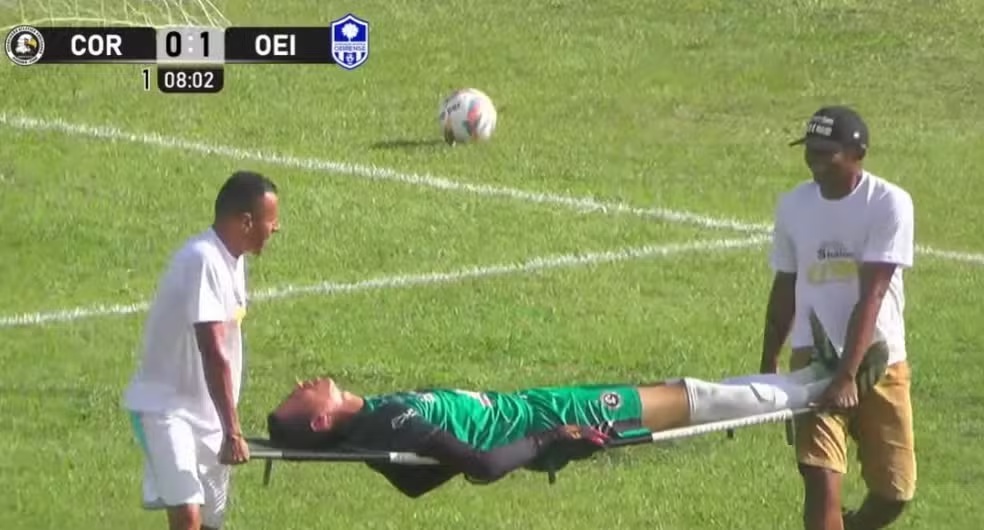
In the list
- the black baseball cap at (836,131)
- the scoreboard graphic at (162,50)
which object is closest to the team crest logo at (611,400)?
the black baseball cap at (836,131)

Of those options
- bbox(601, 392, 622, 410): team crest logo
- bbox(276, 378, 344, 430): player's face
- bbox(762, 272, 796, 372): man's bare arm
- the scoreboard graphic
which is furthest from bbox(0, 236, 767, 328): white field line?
bbox(762, 272, 796, 372): man's bare arm

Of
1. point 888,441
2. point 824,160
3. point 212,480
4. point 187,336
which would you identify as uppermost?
point 824,160

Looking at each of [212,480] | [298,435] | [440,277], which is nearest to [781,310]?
[298,435]

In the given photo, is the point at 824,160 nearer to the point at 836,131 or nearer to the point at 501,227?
the point at 836,131

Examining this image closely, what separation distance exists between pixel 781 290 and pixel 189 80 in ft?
40.7

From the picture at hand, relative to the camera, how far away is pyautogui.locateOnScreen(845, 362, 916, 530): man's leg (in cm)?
1064

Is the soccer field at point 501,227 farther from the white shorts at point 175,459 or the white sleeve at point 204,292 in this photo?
the white sleeve at point 204,292

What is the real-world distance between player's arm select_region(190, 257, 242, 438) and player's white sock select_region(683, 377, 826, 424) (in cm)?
254

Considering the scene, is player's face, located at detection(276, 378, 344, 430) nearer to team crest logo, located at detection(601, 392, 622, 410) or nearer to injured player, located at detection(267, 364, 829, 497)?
injured player, located at detection(267, 364, 829, 497)

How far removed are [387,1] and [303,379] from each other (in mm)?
10731

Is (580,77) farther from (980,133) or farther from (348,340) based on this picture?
(348,340)

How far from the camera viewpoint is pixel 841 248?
10.6 m

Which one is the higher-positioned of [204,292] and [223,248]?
[223,248]

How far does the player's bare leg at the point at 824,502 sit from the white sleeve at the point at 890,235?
103 centimetres
